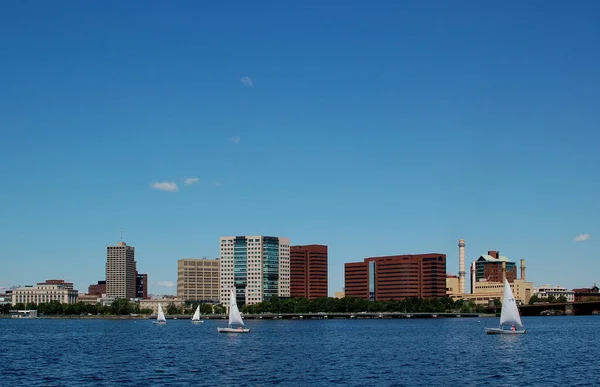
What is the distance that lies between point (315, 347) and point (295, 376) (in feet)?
158

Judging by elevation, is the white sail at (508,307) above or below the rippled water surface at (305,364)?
above

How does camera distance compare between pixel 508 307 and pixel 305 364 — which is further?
pixel 508 307

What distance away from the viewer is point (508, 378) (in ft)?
269

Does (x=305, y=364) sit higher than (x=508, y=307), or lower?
lower

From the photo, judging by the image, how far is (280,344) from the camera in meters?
141

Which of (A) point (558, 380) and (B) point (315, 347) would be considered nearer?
(A) point (558, 380)

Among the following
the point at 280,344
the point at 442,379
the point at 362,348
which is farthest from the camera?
the point at 280,344

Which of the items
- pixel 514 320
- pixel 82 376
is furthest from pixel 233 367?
pixel 514 320

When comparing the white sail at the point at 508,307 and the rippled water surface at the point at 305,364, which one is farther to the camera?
the white sail at the point at 508,307

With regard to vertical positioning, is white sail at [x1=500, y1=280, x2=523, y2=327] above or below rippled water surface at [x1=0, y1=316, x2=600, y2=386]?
above

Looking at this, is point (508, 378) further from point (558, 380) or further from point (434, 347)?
point (434, 347)

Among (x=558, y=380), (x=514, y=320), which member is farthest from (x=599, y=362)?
(x=514, y=320)

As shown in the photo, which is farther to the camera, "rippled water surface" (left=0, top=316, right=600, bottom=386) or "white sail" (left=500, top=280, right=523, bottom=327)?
"white sail" (left=500, top=280, right=523, bottom=327)

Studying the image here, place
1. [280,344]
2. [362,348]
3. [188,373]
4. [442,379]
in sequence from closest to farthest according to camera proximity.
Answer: [442,379] → [188,373] → [362,348] → [280,344]
